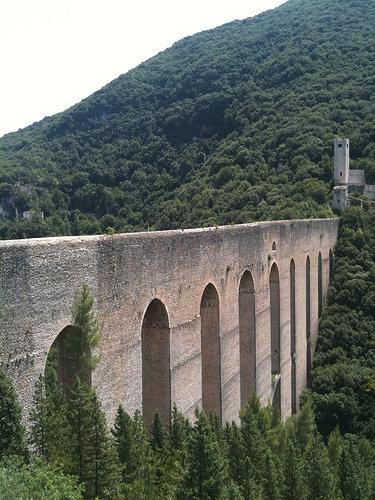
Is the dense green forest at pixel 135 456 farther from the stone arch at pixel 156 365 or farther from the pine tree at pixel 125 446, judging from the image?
the stone arch at pixel 156 365

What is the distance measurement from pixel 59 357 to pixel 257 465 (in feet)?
14.5

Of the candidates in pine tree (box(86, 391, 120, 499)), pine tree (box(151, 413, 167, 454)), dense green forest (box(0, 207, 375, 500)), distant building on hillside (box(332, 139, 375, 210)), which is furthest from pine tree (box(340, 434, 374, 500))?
distant building on hillside (box(332, 139, 375, 210))

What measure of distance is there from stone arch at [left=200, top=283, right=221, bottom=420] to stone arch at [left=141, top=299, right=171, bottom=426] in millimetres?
2749

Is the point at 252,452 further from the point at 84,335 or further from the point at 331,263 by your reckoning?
the point at 331,263

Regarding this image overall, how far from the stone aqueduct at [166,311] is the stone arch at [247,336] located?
3 cm

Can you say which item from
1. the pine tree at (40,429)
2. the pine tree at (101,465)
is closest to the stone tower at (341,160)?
the pine tree at (101,465)

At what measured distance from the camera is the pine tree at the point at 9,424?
7434 millimetres

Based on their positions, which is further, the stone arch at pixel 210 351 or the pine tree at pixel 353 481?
the stone arch at pixel 210 351

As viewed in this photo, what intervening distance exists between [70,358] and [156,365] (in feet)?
10.7

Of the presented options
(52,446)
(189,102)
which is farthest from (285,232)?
(189,102)

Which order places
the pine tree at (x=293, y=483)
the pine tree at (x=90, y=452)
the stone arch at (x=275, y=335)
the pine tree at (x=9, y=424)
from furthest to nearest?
the stone arch at (x=275, y=335), the pine tree at (x=293, y=483), the pine tree at (x=90, y=452), the pine tree at (x=9, y=424)

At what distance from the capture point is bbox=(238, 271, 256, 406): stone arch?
18.7 meters

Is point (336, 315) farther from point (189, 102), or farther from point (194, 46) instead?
point (194, 46)

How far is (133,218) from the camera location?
46656mm
